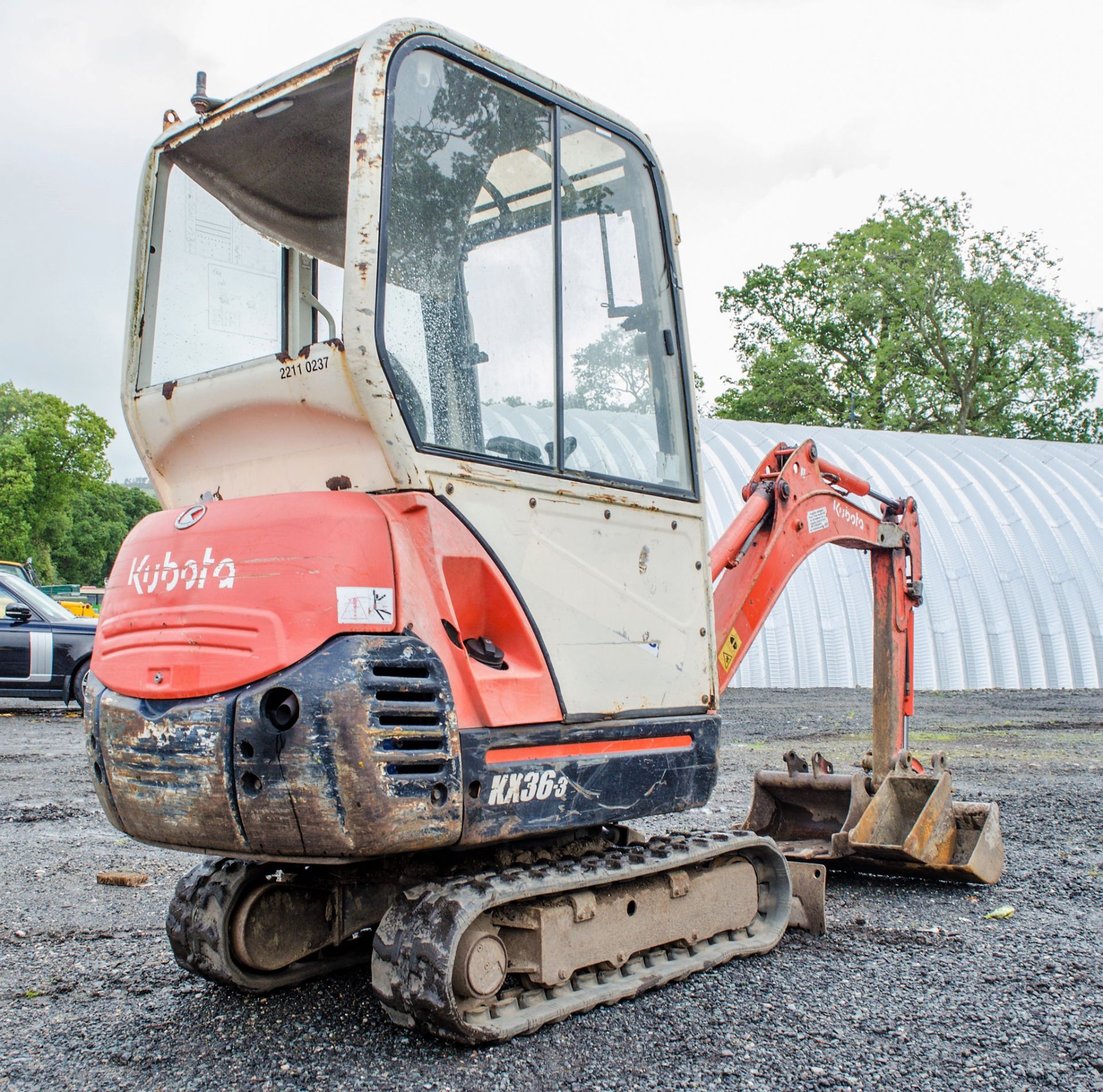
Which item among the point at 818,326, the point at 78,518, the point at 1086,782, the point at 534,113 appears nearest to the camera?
the point at 534,113

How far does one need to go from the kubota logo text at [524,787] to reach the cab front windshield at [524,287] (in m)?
1.03

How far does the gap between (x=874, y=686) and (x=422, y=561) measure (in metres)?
3.41

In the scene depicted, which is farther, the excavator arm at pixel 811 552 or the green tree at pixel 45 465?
the green tree at pixel 45 465

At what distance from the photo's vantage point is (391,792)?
3211 mm

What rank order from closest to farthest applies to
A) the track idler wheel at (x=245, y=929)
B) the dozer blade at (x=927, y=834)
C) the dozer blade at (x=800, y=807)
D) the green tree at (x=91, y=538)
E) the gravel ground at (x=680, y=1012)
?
the gravel ground at (x=680, y=1012) → the track idler wheel at (x=245, y=929) → the dozer blade at (x=927, y=834) → the dozer blade at (x=800, y=807) → the green tree at (x=91, y=538)

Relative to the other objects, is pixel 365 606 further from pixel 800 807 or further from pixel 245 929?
pixel 800 807

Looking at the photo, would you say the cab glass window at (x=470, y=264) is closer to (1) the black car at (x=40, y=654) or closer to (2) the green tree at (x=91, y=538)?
(1) the black car at (x=40, y=654)

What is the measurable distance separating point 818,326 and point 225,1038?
1898 inches

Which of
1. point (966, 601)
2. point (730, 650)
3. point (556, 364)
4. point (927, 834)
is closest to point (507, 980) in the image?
point (730, 650)

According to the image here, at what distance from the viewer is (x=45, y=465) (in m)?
53.6

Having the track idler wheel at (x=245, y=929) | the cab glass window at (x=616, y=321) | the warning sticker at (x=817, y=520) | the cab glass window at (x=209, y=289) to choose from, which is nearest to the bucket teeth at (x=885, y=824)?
the warning sticker at (x=817, y=520)

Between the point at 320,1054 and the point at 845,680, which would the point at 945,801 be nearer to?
the point at 320,1054

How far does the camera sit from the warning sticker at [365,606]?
3.30 m

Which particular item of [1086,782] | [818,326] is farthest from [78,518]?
[1086,782]
